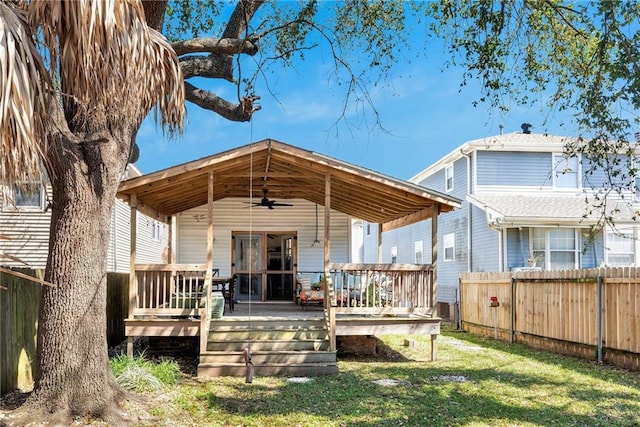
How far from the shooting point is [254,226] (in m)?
15.4

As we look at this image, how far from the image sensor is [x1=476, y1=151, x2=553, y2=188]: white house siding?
1784 cm

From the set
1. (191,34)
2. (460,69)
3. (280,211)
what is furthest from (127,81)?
(280,211)

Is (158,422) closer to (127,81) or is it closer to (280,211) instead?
(127,81)

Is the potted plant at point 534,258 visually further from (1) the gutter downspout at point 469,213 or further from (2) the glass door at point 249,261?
(2) the glass door at point 249,261

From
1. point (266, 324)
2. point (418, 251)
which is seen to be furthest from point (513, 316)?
point (418, 251)

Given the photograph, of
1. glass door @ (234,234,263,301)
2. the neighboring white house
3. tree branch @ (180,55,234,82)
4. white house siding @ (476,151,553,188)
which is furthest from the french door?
white house siding @ (476,151,553,188)

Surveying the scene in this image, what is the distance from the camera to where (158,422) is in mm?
5926

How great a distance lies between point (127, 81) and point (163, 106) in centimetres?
95

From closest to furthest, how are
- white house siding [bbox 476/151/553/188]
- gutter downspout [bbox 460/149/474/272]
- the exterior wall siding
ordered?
the exterior wall siding
white house siding [bbox 476/151/553/188]
gutter downspout [bbox 460/149/474/272]

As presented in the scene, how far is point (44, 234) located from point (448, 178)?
1360cm

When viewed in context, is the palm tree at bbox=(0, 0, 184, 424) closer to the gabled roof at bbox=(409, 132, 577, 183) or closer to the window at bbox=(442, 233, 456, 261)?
the gabled roof at bbox=(409, 132, 577, 183)

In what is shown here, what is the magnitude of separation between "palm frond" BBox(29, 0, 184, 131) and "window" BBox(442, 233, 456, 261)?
630 inches

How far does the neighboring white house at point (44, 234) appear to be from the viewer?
44.0 ft

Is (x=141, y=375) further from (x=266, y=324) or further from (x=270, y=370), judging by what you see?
(x=266, y=324)
